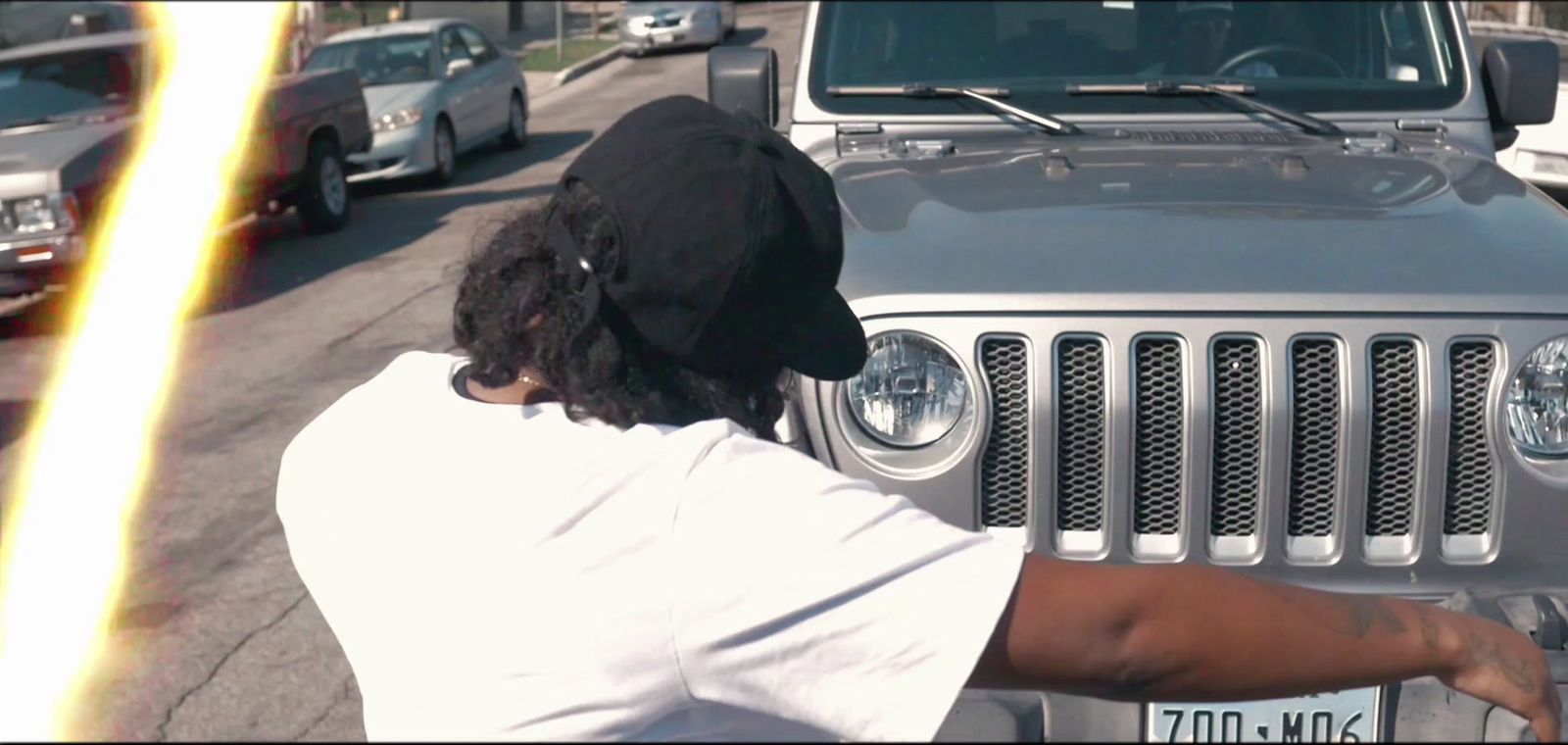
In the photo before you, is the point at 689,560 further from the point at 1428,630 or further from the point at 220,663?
the point at 220,663

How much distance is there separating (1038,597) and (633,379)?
17.3 inches

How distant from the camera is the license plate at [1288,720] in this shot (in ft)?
7.00

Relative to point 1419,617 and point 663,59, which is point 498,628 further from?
point 663,59

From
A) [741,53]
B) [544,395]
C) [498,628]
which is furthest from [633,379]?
[741,53]

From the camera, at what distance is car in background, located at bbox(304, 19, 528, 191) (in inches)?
567

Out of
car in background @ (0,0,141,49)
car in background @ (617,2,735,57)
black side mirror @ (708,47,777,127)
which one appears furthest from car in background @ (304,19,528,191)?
car in background @ (617,2,735,57)

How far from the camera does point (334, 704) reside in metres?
4.19

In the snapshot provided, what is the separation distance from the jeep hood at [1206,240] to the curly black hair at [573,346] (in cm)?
111

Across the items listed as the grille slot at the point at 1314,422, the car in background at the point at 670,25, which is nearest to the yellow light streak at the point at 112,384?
the grille slot at the point at 1314,422

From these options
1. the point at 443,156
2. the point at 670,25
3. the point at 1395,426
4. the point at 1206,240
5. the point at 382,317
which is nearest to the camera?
the point at 1395,426

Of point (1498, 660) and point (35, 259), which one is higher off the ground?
point (1498, 660)

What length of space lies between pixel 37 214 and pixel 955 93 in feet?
21.7

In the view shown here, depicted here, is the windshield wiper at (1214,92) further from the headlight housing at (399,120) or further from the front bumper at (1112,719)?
the headlight housing at (399,120)

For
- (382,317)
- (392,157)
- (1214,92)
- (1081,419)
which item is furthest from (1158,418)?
(392,157)
